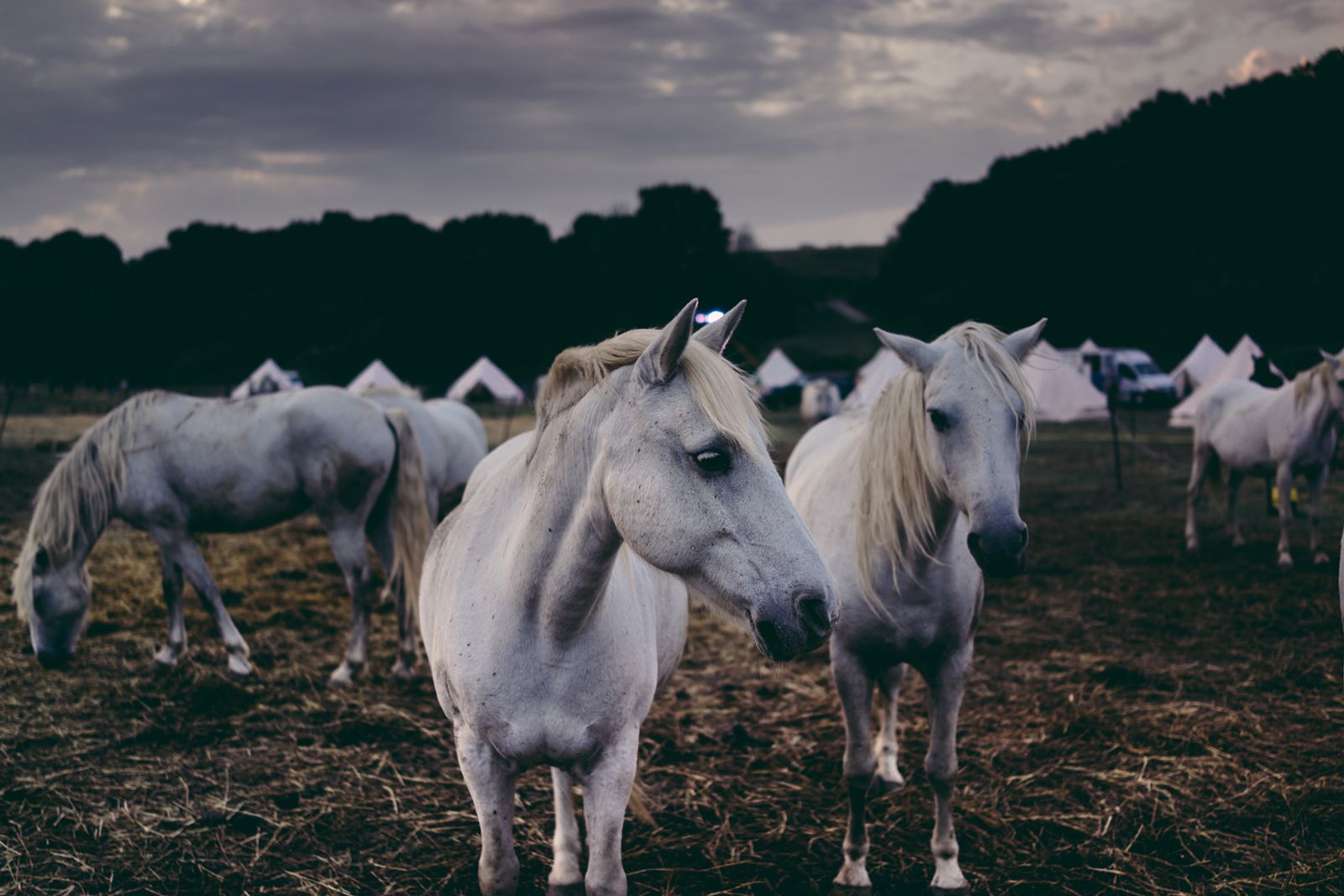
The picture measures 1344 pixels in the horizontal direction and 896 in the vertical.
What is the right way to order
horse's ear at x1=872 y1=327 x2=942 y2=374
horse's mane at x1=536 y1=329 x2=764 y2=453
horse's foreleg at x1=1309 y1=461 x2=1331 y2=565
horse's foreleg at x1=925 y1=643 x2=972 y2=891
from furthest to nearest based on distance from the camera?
horse's foreleg at x1=1309 y1=461 x2=1331 y2=565, horse's foreleg at x1=925 y1=643 x2=972 y2=891, horse's ear at x1=872 y1=327 x2=942 y2=374, horse's mane at x1=536 y1=329 x2=764 y2=453

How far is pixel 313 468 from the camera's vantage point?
5.63 m

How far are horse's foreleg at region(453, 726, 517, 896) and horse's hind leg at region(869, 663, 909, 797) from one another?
2.21 meters

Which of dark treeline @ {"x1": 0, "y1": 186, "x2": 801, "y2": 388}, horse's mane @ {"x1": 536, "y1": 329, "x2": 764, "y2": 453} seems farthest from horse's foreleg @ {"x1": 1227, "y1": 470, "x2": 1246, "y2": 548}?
dark treeline @ {"x1": 0, "y1": 186, "x2": 801, "y2": 388}

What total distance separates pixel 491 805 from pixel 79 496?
483cm

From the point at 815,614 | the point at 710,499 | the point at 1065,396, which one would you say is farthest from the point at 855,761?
the point at 1065,396

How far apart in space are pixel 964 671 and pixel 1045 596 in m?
4.63

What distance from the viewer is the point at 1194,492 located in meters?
9.36

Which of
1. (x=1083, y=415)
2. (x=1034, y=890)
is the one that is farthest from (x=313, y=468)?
(x=1083, y=415)

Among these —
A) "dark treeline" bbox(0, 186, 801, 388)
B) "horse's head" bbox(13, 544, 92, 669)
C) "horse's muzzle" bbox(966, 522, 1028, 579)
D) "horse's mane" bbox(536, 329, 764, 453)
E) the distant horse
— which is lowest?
"horse's head" bbox(13, 544, 92, 669)

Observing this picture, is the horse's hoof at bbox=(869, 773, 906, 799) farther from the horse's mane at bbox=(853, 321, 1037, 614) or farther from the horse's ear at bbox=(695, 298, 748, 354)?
the horse's ear at bbox=(695, 298, 748, 354)

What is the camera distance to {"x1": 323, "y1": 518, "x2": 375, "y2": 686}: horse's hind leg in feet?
18.2

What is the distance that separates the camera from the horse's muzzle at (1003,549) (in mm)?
2566

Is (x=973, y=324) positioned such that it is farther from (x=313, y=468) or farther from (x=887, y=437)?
(x=313, y=468)

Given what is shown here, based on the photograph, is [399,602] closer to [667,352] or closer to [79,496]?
[79,496]
